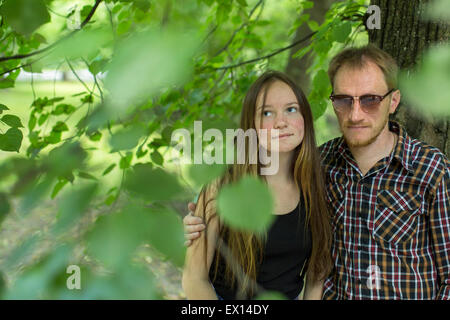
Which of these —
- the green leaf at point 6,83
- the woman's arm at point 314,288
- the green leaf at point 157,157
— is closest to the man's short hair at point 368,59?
the woman's arm at point 314,288

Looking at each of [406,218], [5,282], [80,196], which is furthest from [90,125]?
[406,218]

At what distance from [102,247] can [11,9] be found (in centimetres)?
37

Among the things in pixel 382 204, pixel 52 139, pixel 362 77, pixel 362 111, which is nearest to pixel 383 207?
pixel 382 204

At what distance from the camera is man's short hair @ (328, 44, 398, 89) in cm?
161

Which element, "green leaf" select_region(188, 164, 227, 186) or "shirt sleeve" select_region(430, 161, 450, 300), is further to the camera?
"shirt sleeve" select_region(430, 161, 450, 300)

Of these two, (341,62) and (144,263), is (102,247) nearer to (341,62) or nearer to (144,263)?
(144,263)

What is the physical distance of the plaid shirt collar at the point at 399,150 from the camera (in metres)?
1.53

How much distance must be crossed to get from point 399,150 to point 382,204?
0.72ft

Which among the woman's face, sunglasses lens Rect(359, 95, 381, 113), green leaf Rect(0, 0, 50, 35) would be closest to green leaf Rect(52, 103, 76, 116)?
the woman's face

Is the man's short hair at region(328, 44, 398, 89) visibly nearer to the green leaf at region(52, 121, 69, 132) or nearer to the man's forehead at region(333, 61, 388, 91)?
the man's forehead at region(333, 61, 388, 91)

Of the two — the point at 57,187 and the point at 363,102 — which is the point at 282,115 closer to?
the point at 363,102

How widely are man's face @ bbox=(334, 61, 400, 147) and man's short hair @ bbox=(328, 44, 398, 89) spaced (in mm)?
24

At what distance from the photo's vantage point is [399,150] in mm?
1548

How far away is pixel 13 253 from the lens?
0.43 metres
